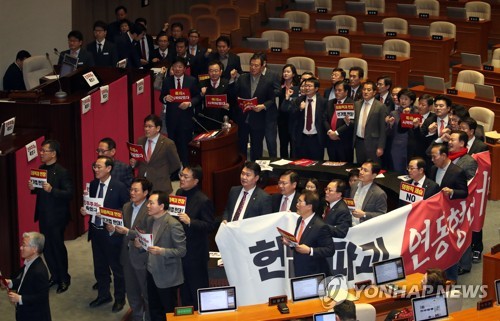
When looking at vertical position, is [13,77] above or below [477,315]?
above

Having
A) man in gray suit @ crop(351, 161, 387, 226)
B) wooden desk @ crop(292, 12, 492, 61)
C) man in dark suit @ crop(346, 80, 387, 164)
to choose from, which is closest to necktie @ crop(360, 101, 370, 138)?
man in dark suit @ crop(346, 80, 387, 164)

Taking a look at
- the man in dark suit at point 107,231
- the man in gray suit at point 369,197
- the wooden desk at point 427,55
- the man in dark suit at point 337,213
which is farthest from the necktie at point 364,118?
the wooden desk at point 427,55

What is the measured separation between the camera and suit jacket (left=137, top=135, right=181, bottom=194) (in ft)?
39.6

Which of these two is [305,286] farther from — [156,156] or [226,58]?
[226,58]

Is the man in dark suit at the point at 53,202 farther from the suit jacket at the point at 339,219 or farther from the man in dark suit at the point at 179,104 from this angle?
the man in dark suit at the point at 179,104

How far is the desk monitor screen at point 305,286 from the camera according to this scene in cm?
918

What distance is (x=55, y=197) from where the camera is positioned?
11031 mm

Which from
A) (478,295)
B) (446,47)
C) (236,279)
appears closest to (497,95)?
(446,47)

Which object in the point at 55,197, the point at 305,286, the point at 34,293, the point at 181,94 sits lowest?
the point at 34,293

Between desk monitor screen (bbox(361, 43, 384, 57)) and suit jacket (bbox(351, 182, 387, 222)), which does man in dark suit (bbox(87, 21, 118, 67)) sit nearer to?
desk monitor screen (bbox(361, 43, 384, 57))

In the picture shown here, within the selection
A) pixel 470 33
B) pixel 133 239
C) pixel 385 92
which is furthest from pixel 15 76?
pixel 470 33

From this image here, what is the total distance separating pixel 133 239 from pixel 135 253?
0.44 ft

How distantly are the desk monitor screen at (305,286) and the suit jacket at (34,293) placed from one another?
2.11 metres

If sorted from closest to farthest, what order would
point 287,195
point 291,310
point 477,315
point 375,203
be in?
point 477,315 → point 291,310 → point 287,195 → point 375,203
